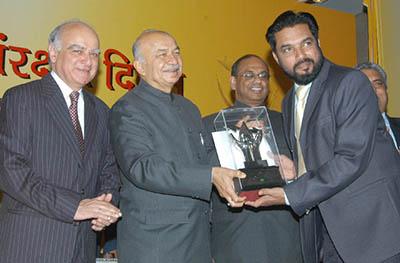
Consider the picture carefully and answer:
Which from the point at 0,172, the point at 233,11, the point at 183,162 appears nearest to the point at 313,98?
the point at 183,162

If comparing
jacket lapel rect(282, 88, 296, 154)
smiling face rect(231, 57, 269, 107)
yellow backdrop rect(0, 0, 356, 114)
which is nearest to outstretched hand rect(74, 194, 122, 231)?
jacket lapel rect(282, 88, 296, 154)

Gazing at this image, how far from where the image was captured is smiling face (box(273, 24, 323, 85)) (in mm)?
2846

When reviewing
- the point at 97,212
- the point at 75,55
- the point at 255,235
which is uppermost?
the point at 75,55

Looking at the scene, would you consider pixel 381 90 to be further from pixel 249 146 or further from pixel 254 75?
pixel 249 146

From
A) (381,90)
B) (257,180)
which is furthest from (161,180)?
(381,90)

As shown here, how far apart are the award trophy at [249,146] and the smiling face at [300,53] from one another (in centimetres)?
30

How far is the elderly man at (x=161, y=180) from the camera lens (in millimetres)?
2596

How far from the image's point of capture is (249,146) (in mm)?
2854

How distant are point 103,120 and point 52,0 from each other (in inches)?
89.9

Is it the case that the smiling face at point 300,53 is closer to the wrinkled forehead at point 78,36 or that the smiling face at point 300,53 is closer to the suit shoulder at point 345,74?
the suit shoulder at point 345,74

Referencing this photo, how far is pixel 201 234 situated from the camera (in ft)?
9.07

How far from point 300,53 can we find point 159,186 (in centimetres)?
111

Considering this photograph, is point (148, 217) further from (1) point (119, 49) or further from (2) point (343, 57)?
(2) point (343, 57)

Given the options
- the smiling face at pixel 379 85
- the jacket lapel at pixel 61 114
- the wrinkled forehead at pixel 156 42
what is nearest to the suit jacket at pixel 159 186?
the jacket lapel at pixel 61 114
